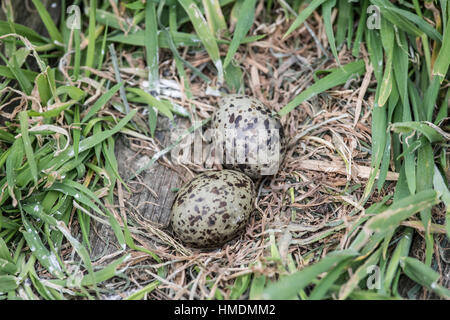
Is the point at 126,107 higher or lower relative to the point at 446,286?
higher

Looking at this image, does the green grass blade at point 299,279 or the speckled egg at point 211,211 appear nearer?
the green grass blade at point 299,279

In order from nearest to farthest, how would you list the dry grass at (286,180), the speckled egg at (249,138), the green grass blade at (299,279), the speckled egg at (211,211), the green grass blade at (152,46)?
the green grass blade at (299,279) < the dry grass at (286,180) < the speckled egg at (211,211) < the speckled egg at (249,138) < the green grass blade at (152,46)

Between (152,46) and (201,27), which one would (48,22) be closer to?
(152,46)

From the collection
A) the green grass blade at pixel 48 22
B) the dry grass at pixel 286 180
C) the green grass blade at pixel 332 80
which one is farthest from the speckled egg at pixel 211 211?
the green grass blade at pixel 48 22

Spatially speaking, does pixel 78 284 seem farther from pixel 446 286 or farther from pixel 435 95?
pixel 435 95

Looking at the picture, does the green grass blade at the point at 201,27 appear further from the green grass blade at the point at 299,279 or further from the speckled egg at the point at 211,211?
the green grass blade at the point at 299,279

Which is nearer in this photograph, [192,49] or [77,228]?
[77,228]
